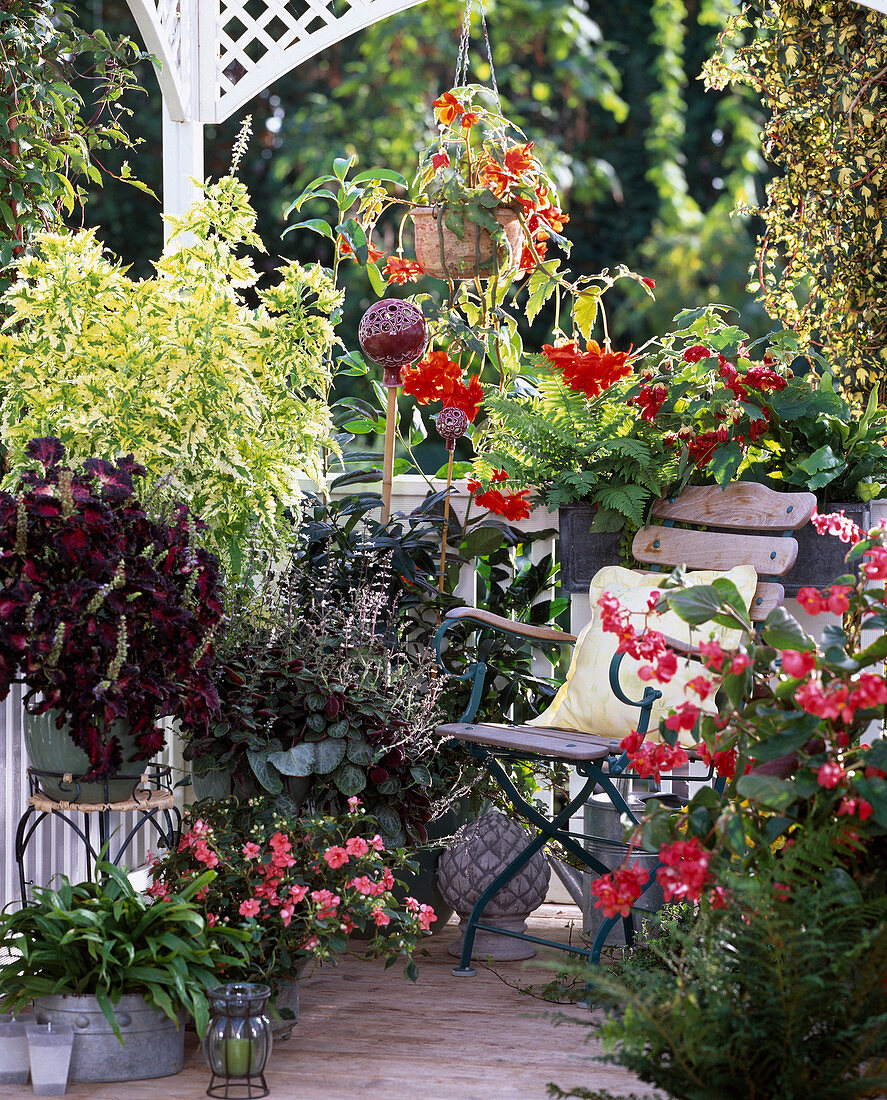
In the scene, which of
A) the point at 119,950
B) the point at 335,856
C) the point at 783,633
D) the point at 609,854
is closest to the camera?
the point at 783,633

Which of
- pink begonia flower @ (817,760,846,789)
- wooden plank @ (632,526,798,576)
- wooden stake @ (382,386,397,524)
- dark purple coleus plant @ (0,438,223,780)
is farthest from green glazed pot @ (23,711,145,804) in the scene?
wooden plank @ (632,526,798,576)

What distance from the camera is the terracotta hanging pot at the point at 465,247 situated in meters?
3.24

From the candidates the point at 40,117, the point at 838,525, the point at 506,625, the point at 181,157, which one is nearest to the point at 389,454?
the point at 506,625

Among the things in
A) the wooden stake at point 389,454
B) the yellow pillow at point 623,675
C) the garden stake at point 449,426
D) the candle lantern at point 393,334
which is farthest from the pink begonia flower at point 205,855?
the candle lantern at point 393,334

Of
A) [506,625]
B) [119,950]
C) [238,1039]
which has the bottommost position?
[238,1039]

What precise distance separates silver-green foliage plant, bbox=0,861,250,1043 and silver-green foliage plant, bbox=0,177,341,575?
2.41 feet

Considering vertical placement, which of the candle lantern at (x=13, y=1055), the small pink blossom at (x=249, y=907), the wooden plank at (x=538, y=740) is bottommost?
the candle lantern at (x=13, y=1055)

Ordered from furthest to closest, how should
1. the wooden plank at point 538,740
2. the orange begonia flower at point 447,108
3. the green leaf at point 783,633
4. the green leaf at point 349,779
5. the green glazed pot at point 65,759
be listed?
the orange begonia flower at point 447,108
the green leaf at point 349,779
the wooden plank at point 538,740
the green glazed pot at point 65,759
the green leaf at point 783,633

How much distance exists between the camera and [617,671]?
2.53 metres

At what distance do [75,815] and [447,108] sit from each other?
201cm

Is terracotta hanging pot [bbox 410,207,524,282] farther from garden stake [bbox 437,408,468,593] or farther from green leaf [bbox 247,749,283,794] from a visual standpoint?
green leaf [bbox 247,749,283,794]

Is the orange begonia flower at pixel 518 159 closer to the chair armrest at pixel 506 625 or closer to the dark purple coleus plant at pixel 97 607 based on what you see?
the chair armrest at pixel 506 625

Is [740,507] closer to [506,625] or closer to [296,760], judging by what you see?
[506,625]

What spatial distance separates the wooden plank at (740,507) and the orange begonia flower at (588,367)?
0.33 m
